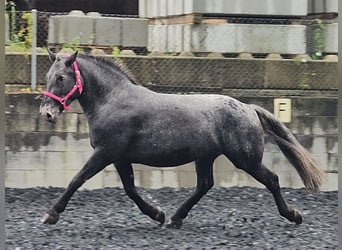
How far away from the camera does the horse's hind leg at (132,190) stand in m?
7.23

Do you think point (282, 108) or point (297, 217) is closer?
point (297, 217)

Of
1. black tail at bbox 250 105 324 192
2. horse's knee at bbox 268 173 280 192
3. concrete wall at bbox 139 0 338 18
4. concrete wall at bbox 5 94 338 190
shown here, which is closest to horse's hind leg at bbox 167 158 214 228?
horse's knee at bbox 268 173 280 192

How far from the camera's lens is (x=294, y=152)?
295 inches

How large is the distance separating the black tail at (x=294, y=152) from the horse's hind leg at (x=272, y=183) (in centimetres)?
29

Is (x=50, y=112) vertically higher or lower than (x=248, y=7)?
lower

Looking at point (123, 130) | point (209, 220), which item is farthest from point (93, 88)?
point (209, 220)

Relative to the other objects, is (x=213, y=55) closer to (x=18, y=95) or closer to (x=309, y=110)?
(x=309, y=110)

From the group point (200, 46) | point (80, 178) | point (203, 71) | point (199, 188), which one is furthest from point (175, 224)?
point (200, 46)

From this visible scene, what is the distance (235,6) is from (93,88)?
11.9 feet

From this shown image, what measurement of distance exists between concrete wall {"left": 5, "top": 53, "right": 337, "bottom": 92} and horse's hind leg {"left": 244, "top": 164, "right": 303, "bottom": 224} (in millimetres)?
2832

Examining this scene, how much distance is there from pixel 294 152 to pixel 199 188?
0.91m

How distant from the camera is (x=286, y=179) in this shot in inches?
389

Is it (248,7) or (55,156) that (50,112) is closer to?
(55,156)

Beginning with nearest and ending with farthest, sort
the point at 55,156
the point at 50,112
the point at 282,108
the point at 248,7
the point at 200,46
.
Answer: the point at 50,112, the point at 55,156, the point at 282,108, the point at 200,46, the point at 248,7
